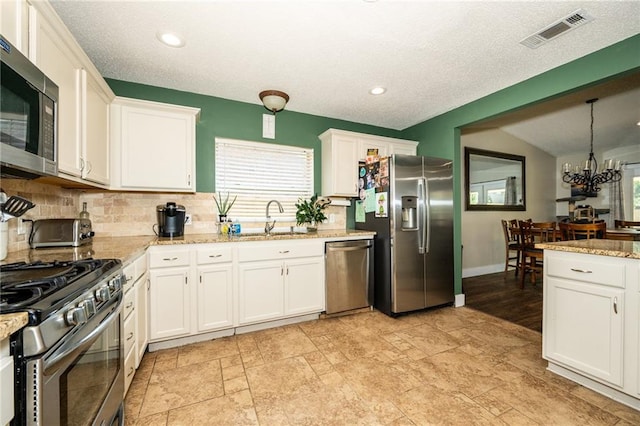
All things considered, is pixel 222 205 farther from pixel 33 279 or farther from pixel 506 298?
pixel 506 298

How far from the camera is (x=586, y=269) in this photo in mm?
1784

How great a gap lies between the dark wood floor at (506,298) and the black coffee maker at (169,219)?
138 inches

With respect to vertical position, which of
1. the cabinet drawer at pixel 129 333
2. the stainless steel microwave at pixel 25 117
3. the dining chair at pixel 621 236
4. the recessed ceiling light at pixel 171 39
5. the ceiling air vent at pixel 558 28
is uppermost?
the ceiling air vent at pixel 558 28

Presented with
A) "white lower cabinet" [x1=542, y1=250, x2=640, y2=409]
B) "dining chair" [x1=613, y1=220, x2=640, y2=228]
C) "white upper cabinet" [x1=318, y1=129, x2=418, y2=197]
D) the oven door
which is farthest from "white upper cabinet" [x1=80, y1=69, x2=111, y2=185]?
"dining chair" [x1=613, y1=220, x2=640, y2=228]

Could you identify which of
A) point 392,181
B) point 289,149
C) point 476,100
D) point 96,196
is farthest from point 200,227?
point 476,100

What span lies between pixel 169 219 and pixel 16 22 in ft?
5.38

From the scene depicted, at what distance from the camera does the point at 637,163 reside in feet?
17.7

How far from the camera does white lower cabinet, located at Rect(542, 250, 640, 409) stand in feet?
5.30

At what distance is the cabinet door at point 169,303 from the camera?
89.0 inches

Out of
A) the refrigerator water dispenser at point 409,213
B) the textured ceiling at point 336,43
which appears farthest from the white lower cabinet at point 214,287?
the refrigerator water dispenser at point 409,213

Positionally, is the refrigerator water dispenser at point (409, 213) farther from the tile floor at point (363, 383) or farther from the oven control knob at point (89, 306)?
the oven control knob at point (89, 306)

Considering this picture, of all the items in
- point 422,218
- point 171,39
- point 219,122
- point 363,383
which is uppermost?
point 171,39

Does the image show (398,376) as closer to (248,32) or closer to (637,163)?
(248,32)

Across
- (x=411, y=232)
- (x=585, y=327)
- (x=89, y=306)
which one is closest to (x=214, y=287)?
(x=89, y=306)
